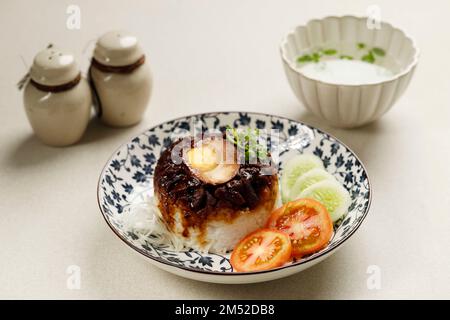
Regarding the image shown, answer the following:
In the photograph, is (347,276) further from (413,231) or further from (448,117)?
(448,117)

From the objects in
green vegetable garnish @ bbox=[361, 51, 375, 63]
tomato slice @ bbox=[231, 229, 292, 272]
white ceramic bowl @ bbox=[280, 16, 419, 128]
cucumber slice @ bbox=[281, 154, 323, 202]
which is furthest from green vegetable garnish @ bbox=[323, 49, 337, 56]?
tomato slice @ bbox=[231, 229, 292, 272]

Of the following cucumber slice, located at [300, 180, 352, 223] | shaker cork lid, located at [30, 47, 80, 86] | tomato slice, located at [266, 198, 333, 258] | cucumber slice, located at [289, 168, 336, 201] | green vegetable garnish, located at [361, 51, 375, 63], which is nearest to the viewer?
tomato slice, located at [266, 198, 333, 258]

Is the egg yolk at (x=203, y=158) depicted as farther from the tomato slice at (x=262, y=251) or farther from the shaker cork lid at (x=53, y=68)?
Result: the shaker cork lid at (x=53, y=68)

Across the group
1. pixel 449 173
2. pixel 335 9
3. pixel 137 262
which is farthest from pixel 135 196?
pixel 335 9

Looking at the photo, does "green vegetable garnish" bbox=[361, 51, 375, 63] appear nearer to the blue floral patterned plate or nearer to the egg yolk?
the blue floral patterned plate

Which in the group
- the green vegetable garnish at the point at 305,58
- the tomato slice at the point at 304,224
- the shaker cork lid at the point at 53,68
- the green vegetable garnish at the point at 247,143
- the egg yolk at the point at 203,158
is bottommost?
the tomato slice at the point at 304,224

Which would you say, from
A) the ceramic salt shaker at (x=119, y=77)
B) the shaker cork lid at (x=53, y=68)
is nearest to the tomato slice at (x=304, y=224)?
the ceramic salt shaker at (x=119, y=77)
